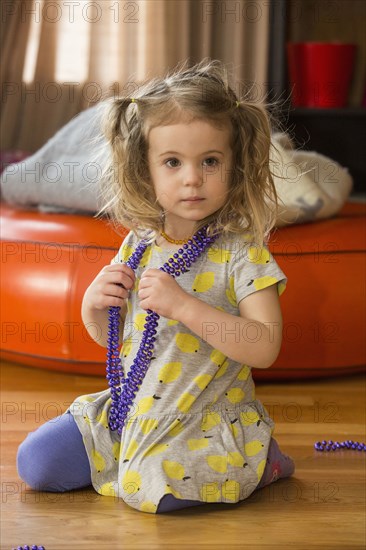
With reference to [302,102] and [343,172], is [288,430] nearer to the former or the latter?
[343,172]

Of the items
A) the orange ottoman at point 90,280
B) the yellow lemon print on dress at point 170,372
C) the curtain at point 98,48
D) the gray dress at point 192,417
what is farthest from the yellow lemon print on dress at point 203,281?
the curtain at point 98,48

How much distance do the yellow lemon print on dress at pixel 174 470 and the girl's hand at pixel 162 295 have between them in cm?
21

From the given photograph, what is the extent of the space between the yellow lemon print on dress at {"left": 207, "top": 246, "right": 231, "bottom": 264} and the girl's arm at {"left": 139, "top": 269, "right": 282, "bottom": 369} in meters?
0.09

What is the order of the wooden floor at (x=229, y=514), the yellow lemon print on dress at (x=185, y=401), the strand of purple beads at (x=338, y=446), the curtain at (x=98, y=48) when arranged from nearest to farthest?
the wooden floor at (x=229, y=514) < the yellow lemon print on dress at (x=185, y=401) < the strand of purple beads at (x=338, y=446) < the curtain at (x=98, y=48)

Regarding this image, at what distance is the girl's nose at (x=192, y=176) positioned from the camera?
1.29m

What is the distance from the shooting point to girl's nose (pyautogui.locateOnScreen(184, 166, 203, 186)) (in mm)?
1285

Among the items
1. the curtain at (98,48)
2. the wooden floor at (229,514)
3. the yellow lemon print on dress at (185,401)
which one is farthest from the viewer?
the curtain at (98,48)

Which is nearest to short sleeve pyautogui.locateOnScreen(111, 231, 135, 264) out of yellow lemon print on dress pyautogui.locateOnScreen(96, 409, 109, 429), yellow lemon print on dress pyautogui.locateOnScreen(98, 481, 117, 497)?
yellow lemon print on dress pyautogui.locateOnScreen(96, 409, 109, 429)

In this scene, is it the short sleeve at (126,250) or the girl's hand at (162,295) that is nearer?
the girl's hand at (162,295)

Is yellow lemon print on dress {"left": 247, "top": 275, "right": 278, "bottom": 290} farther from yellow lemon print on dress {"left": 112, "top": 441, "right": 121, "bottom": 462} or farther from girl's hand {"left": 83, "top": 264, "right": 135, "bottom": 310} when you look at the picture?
yellow lemon print on dress {"left": 112, "top": 441, "right": 121, "bottom": 462}

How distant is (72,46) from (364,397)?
1907 mm

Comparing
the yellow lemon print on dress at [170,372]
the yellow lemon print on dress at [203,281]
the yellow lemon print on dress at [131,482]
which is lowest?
the yellow lemon print on dress at [131,482]

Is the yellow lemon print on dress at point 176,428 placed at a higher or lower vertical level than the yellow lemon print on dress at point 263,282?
lower

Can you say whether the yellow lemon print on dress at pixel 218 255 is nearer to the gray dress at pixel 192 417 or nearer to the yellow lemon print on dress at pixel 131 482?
the gray dress at pixel 192 417
